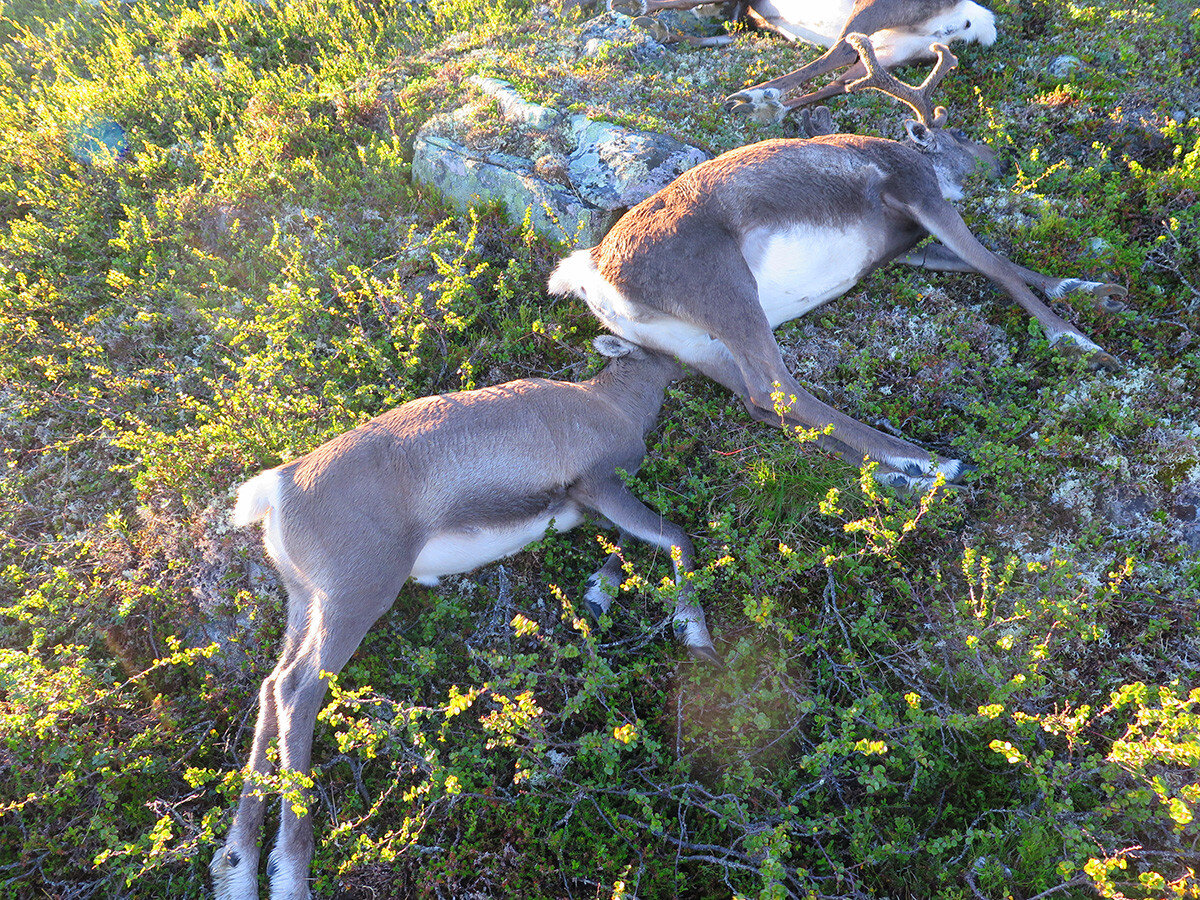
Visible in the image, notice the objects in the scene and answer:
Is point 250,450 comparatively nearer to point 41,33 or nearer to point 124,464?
point 124,464

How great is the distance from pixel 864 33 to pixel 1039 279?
3.99 meters

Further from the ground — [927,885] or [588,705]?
[588,705]

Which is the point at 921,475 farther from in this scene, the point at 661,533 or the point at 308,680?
the point at 308,680

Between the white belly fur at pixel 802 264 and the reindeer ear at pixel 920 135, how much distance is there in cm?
126

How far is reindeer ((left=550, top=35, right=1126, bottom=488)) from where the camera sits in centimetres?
427

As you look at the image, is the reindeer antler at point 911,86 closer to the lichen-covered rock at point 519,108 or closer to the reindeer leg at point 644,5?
the lichen-covered rock at point 519,108

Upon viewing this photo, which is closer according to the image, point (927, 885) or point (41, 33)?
point (927, 885)

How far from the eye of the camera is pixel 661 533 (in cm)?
394

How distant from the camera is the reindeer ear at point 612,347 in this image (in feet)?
15.7

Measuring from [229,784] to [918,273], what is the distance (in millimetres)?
5534

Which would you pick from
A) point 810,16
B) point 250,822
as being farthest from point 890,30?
point 250,822

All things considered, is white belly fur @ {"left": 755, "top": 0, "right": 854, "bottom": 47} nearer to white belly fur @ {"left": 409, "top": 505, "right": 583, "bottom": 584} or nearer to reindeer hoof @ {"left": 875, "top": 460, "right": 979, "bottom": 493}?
reindeer hoof @ {"left": 875, "top": 460, "right": 979, "bottom": 493}

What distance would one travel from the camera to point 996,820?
2949mm

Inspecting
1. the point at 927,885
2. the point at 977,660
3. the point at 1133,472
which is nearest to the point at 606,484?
the point at 977,660
